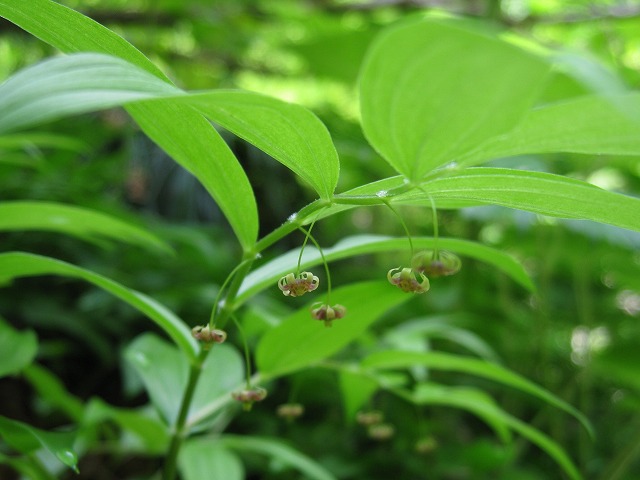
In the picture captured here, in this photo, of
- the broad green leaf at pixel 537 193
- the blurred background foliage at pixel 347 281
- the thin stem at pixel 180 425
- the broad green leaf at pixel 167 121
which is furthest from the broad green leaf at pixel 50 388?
the broad green leaf at pixel 537 193

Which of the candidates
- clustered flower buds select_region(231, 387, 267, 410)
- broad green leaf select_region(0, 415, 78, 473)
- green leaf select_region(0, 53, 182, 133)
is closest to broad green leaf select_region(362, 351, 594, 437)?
clustered flower buds select_region(231, 387, 267, 410)

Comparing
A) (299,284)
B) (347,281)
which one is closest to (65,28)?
(299,284)

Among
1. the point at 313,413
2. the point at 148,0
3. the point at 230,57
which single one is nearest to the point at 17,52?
the point at 148,0

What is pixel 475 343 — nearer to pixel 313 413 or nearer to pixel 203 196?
Answer: pixel 313 413

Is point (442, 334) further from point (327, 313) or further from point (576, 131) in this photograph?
point (576, 131)

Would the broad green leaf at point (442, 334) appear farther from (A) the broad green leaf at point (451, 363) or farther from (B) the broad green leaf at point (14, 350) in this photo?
(B) the broad green leaf at point (14, 350)
